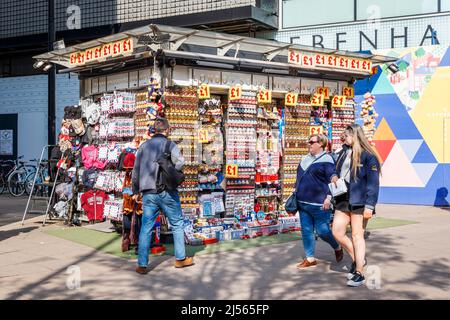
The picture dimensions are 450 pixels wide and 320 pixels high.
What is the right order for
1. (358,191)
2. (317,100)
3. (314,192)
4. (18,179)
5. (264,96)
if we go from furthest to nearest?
(18,179) < (317,100) < (264,96) < (314,192) < (358,191)

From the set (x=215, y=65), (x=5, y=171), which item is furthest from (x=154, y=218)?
(x=5, y=171)

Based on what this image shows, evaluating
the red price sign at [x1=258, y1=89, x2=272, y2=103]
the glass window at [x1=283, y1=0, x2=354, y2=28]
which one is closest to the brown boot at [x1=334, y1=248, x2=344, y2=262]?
the red price sign at [x1=258, y1=89, x2=272, y2=103]

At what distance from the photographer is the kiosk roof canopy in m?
9.91

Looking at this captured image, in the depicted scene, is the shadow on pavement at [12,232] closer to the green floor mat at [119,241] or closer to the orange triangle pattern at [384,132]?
the green floor mat at [119,241]

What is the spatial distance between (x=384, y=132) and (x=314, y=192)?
31.7 feet

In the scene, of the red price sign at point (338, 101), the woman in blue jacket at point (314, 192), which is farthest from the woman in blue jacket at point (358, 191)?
the red price sign at point (338, 101)

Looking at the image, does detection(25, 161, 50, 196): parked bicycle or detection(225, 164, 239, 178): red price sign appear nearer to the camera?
detection(225, 164, 239, 178): red price sign

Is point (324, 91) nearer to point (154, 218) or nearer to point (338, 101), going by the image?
point (338, 101)

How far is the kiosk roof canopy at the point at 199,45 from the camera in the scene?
991 cm

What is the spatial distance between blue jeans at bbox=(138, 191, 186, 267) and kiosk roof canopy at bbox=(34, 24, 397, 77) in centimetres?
306

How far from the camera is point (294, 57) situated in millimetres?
11789

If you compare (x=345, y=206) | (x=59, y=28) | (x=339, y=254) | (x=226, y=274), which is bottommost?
(x=226, y=274)

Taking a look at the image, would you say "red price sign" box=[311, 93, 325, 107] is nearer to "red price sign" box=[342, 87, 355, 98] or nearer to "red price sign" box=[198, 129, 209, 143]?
"red price sign" box=[342, 87, 355, 98]
